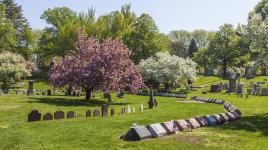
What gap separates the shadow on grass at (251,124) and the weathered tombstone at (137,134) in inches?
254

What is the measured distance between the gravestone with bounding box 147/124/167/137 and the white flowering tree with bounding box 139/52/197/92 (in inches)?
1884

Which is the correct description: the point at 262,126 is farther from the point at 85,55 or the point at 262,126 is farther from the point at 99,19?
the point at 99,19

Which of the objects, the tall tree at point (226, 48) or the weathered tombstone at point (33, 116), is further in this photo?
the tall tree at point (226, 48)

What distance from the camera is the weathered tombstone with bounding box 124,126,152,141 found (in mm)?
19000

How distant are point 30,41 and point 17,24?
7648 mm

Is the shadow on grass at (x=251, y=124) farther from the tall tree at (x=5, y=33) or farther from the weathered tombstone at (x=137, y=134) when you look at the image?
the tall tree at (x=5, y=33)

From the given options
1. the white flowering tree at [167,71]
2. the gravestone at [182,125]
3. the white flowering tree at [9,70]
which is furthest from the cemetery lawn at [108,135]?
the white flowering tree at [9,70]

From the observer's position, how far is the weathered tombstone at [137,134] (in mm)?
19000

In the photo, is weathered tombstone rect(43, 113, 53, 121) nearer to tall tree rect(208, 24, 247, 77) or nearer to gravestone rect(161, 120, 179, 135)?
gravestone rect(161, 120, 179, 135)

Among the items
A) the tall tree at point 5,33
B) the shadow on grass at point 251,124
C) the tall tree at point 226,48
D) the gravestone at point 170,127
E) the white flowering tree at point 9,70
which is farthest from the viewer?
the tall tree at point 226,48

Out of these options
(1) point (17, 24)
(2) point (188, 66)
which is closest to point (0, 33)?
(1) point (17, 24)

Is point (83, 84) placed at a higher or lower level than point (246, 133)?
higher

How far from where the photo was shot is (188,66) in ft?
238

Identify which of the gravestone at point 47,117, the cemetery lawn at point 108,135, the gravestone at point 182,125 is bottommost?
the cemetery lawn at point 108,135
